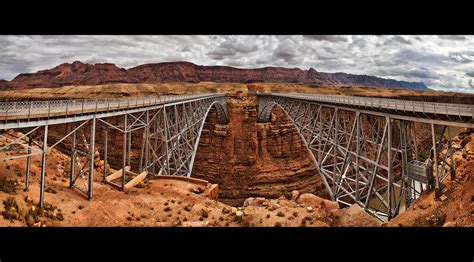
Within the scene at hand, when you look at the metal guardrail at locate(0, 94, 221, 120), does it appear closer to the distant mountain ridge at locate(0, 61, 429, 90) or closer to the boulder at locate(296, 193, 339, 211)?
the boulder at locate(296, 193, 339, 211)

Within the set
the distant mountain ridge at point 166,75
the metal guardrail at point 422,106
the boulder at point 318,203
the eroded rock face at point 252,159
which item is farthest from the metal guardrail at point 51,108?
the distant mountain ridge at point 166,75

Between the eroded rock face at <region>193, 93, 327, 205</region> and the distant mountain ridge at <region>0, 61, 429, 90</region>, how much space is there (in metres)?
79.3

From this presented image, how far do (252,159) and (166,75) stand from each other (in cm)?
10458

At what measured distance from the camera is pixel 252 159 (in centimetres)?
4459

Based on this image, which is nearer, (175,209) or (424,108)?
(424,108)

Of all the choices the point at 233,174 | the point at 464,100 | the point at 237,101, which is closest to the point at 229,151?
the point at 233,174

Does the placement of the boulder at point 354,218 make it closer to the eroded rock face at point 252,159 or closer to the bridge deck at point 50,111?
the bridge deck at point 50,111

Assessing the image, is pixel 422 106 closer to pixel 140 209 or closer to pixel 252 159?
pixel 140 209

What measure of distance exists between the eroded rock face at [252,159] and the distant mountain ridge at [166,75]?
7926 cm

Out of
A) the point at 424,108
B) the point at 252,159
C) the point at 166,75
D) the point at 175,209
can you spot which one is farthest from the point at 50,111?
the point at 166,75

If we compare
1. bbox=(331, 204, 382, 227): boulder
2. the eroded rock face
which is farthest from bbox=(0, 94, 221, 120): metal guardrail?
the eroded rock face

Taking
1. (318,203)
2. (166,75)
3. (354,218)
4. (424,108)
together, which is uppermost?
(166,75)

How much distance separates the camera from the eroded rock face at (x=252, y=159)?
42000 millimetres

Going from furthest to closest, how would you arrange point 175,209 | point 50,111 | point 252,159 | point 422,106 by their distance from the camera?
point 252,159 < point 175,209 < point 422,106 < point 50,111
